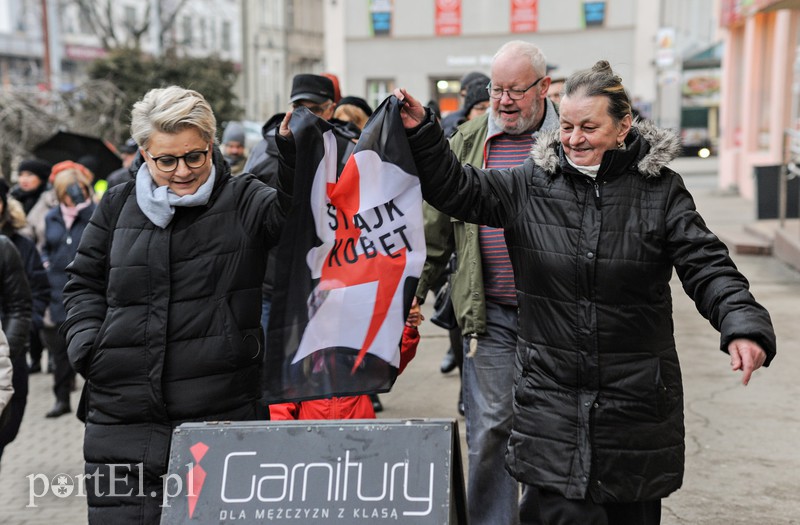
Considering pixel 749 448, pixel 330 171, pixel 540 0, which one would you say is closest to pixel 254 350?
pixel 330 171

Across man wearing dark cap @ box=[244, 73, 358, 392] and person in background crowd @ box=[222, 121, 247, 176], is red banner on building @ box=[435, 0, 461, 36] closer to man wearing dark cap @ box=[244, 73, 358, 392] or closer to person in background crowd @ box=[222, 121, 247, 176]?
person in background crowd @ box=[222, 121, 247, 176]

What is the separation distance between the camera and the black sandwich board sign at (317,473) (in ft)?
10.0

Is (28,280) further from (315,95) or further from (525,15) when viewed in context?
(525,15)

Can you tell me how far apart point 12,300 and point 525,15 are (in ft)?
111

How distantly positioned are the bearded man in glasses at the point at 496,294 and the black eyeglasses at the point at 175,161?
1.34 m

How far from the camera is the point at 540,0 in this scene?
121 feet

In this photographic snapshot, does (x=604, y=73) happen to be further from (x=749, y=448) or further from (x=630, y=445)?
(x=749, y=448)

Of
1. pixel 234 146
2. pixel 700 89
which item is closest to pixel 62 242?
pixel 234 146

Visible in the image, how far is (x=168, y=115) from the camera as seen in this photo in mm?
3518

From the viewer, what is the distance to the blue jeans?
14.8 ft

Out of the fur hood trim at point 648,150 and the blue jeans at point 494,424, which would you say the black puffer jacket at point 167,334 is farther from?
the blue jeans at point 494,424

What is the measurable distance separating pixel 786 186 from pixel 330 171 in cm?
1167

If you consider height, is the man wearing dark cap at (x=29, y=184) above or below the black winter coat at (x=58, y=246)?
above

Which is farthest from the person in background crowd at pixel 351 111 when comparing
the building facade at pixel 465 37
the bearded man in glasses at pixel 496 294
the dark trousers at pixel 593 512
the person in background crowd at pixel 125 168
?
the building facade at pixel 465 37
